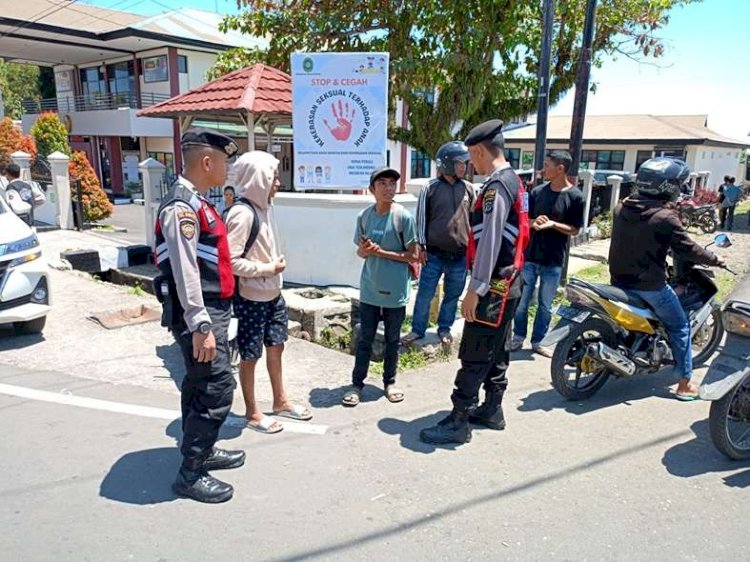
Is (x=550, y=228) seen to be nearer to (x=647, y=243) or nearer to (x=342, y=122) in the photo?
(x=647, y=243)

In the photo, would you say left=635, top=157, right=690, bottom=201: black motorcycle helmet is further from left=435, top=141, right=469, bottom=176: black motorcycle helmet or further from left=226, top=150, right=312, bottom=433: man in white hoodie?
left=226, top=150, right=312, bottom=433: man in white hoodie

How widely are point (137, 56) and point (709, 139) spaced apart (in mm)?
27126

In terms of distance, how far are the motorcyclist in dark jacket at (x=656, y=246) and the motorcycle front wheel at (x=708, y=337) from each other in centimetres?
78

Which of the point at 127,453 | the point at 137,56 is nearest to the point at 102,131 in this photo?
the point at 137,56

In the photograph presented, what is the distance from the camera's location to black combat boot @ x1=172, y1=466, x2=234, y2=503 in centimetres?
295

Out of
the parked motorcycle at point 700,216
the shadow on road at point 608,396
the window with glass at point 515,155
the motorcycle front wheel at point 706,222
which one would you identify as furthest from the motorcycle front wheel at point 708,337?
the window with glass at point 515,155

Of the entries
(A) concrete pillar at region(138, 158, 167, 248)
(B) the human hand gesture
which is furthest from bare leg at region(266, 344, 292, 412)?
(A) concrete pillar at region(138, 158, 167, 248)

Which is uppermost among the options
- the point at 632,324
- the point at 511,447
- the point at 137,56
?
the point at 137,56

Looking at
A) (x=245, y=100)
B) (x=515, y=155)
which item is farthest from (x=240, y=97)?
(x=515, y=155)

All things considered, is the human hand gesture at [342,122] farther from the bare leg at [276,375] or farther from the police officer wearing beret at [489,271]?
the bare leg at [276,375]

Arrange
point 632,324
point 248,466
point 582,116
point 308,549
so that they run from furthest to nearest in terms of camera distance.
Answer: point 582,116
point 632,324
point 248,466
point 308,549

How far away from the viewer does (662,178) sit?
399 cm

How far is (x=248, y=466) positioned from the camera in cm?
333

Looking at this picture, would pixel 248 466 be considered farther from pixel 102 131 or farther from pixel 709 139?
pixel 709 139
